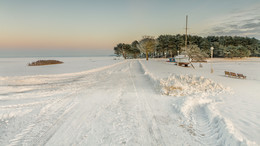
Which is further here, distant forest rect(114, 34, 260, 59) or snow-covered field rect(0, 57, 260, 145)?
distant forest rect(114, 34, 260, 59)

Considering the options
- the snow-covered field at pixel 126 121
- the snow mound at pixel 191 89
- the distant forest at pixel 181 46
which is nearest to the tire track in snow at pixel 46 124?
the snow-covered field at pixel 126 121

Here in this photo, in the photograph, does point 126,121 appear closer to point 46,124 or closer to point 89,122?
point 89,122

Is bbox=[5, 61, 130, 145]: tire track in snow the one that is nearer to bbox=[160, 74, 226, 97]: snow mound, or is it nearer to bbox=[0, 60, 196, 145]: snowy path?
bbox=[0, 60, 196, 145]: snowy path

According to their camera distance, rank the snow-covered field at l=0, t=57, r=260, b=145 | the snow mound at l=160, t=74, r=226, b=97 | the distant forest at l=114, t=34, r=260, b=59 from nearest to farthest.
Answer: the snow-covered field at l=0, t=57, r=260, b=145 < the snow mound at l=160, t=74, r=226, b=97 < the distant forest at l=114, t=34, r=260, b=59

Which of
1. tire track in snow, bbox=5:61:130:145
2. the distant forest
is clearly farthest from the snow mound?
the distant forest

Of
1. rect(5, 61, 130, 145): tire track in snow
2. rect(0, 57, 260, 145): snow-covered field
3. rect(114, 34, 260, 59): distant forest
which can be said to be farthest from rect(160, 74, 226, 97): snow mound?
rect(114, 34, 260, 59): distant forest

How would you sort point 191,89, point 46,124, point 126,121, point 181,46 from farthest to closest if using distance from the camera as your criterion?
point 181,46
point 191,89
point 126,121
point 46,124

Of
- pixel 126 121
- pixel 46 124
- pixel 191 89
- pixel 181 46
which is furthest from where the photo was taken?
pixel 181 46

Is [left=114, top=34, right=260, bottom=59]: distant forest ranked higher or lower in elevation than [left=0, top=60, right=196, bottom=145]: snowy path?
higher

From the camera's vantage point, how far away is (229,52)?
61.9 meters

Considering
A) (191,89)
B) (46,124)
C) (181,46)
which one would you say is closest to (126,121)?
(46,124)

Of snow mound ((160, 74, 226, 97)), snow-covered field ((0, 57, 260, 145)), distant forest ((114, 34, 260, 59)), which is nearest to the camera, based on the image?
snow-covered field ((0, 57, 260, 145))

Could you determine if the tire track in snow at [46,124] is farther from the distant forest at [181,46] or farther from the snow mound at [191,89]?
the distant forest at [181,46]

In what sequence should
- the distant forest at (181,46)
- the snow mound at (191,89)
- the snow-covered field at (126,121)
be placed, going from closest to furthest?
the snow-covered field at (126,121) → the snow mound at (191,89) → the distant forest at (181,46)
